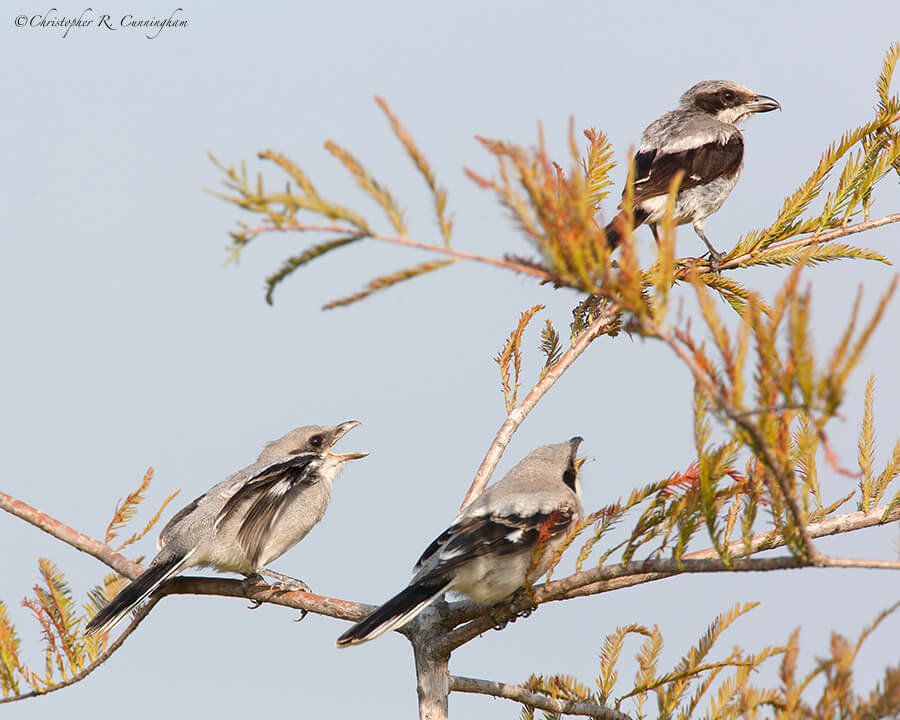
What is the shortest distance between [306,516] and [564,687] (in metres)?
2.28

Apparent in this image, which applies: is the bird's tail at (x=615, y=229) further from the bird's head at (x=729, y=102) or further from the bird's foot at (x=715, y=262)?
the bird's head at (x=729, y=102)

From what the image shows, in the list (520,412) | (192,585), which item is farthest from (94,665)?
(520,412)

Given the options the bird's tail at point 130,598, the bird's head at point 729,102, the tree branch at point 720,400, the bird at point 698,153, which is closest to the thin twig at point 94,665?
the bird's tail at point 130,598

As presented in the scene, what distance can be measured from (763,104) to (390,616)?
6393 mm

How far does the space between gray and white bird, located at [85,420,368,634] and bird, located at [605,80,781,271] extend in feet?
9.23

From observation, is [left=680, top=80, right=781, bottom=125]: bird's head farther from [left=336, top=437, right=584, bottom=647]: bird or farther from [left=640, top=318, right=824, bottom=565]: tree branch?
[left=640, top=318, right=824, bottom=565]: tree branch

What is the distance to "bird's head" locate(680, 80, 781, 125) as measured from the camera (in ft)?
27.4

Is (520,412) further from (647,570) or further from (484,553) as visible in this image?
(647,570)

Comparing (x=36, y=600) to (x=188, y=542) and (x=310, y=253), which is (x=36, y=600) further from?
(x=310, y=253)

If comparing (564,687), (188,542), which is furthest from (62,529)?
(564,687)

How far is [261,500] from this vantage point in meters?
5.14

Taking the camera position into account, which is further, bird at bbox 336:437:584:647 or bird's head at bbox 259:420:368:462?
bird's head at bbox 259:420:368:462

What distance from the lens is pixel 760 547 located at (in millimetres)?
3445

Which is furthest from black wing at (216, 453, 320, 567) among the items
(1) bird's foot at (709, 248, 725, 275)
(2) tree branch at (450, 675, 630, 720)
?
(1) bird's foot at (709, 248, 725, 275)
